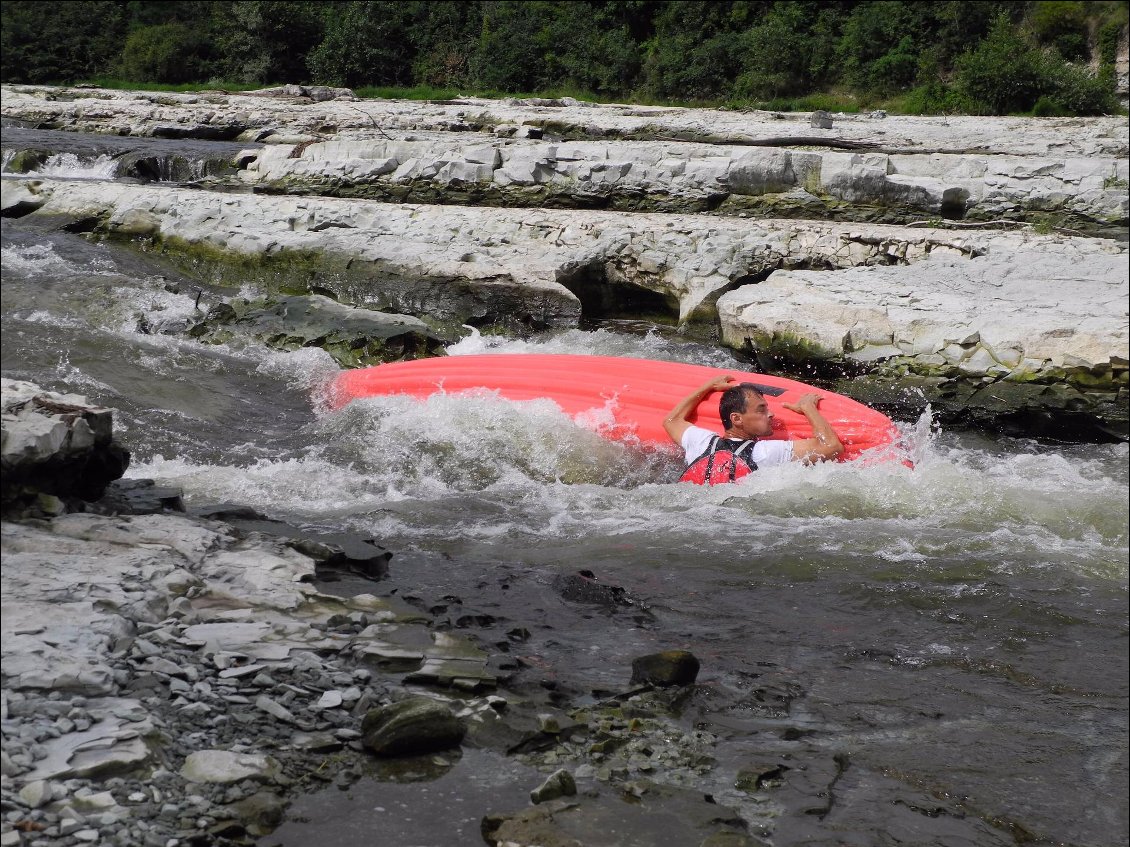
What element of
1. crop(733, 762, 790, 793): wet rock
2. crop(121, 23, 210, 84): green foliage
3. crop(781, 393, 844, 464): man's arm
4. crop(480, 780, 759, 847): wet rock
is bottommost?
crop(733, 762, 790, 793): wet rock

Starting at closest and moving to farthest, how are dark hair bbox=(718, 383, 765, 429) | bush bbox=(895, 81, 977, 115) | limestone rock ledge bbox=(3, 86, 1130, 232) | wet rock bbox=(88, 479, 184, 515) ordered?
wet rock bbox=(88, 479, 184, 515)
dark hair bbox=(718, 383, 765, 429)
limestone rock ledge bbox=(3, 86, 1130, 232)
bush bbox=(895, 81, 977, 115)

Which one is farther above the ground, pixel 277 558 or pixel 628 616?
pixel 277 558

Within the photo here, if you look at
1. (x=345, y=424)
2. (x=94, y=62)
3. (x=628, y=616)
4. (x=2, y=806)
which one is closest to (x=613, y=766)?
(x=628, y=616)

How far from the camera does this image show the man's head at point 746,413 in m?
4.35

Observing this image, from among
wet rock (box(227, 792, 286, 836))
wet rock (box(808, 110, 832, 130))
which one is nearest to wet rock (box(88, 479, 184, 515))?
wet rock (box(227, 792, 286, 836))

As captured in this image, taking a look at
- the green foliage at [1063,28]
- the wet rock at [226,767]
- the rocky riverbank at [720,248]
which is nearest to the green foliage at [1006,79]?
the green foliage at [1063,28]

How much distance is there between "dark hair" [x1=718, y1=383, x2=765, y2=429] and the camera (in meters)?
4.38

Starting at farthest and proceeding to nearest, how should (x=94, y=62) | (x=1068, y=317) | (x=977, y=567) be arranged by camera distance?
(x=94, y=62) → (x=1068, y=317) → (x=977, y=567)

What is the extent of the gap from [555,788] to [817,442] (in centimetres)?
249

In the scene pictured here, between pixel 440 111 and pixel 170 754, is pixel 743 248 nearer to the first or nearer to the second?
pixel 170 754

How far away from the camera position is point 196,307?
6.55 metres

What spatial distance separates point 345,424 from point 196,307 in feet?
6.67

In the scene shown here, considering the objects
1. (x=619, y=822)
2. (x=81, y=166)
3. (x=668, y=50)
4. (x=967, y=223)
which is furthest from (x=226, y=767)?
(x=668, y=50)

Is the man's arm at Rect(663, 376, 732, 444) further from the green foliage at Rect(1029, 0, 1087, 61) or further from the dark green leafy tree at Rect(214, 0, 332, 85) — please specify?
the dark green leafy tree at Rect(214, 0, 332, 85)
